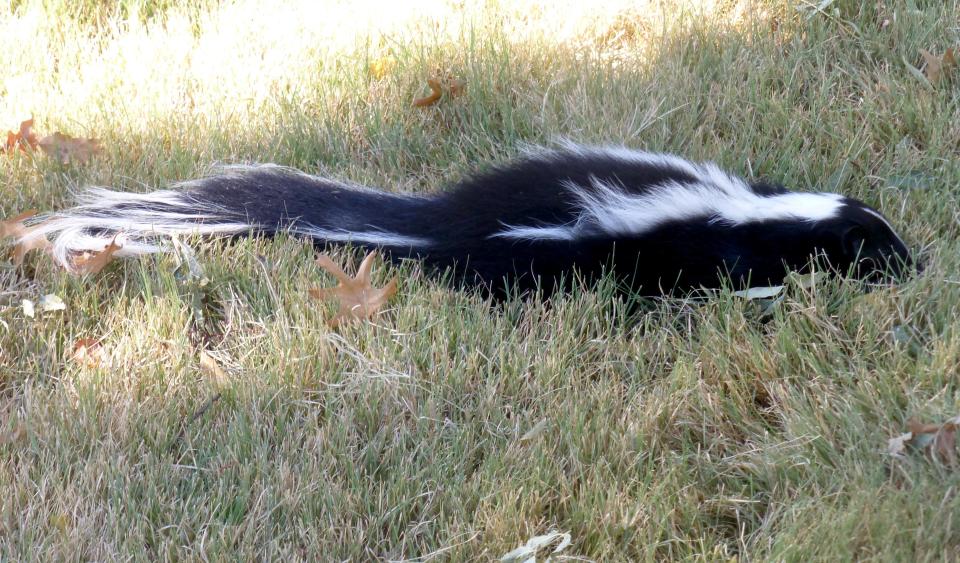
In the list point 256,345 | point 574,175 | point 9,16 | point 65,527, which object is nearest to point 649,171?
point 574,175

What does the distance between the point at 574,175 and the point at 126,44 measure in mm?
2781

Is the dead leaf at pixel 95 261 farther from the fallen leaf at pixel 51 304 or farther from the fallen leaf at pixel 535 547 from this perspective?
the fallen leaf at pixel 535 547

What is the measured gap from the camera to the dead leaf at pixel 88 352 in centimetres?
296

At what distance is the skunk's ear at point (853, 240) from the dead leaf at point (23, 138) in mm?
3135

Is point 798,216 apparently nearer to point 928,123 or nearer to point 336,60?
point 928,123

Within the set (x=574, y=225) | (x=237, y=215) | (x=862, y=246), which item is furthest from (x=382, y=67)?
(x=862, y=246)

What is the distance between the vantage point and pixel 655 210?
321cm

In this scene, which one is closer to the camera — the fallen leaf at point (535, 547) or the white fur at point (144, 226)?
the fallen leaf at point (535, 547)

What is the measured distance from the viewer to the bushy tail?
3395mm

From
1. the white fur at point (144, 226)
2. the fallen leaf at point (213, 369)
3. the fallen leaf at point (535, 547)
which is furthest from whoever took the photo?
the white fur at point (144, 226)

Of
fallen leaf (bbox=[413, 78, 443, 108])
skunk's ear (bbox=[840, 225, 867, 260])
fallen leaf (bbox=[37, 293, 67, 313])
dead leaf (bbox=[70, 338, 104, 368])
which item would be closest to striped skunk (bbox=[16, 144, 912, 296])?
skunk's ear (bbox=[840, 225, 867, 260])

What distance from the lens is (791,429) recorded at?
2482 millimetres

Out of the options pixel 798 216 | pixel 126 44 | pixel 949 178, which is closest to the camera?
pixel 798 216

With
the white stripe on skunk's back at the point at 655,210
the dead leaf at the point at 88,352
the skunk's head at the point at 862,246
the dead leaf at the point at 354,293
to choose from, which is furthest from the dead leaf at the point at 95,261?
the skunk's head at the point at 862,246
